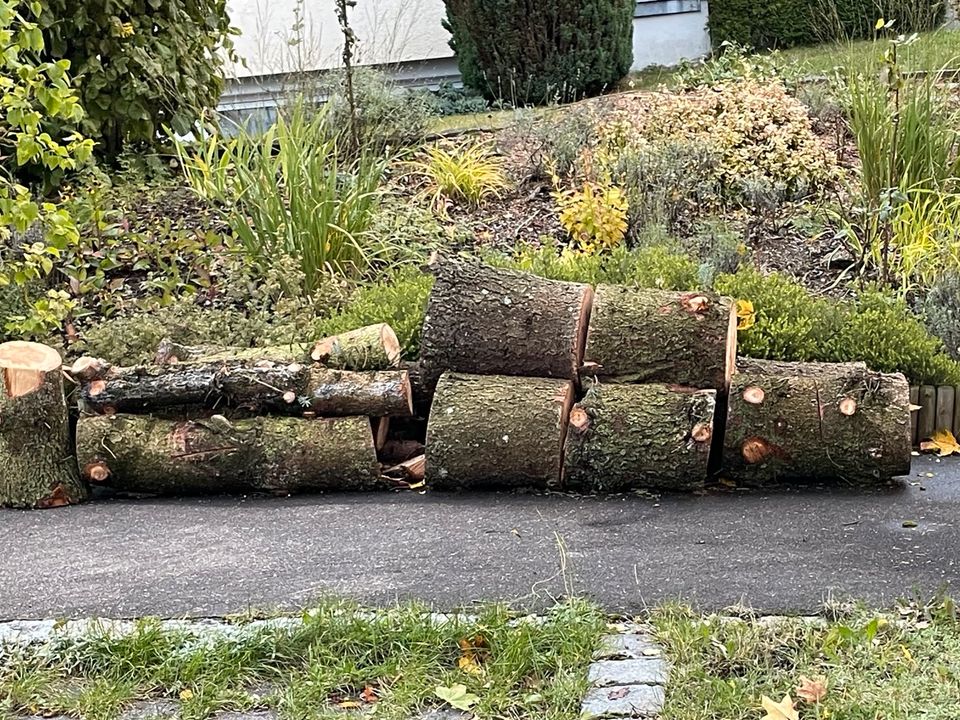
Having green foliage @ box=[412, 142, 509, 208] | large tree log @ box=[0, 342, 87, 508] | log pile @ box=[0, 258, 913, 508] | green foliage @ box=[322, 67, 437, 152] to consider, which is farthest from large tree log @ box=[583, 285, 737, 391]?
green foliage @ box=[322, 67, 437, 152]

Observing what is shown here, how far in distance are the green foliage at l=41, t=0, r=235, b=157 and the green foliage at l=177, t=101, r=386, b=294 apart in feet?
4.73

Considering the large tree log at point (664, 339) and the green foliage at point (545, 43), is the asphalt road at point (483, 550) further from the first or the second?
the green foliage at point (545, 43)

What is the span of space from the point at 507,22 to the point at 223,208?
18.1ft

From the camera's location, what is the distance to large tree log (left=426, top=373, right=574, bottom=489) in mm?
4340

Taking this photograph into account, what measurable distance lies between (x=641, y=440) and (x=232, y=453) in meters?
1.69

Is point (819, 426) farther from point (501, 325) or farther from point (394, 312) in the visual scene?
point (394, 312)

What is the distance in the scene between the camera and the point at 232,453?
450 cm

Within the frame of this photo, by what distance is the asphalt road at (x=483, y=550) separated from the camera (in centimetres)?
335

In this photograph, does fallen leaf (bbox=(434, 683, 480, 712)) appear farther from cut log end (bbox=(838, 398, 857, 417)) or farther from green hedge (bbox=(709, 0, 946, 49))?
green hedge (bbox=(709, 0, 946, 49))

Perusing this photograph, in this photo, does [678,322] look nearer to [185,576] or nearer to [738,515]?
[738,515]

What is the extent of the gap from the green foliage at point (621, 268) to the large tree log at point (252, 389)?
1175mm

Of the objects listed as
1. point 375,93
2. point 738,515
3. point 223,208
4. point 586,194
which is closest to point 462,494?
point 738,515

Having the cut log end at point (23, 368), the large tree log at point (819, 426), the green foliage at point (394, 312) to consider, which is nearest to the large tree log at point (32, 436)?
the cut log end at point (23, 368)

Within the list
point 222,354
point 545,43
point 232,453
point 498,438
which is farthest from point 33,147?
point 545,43
